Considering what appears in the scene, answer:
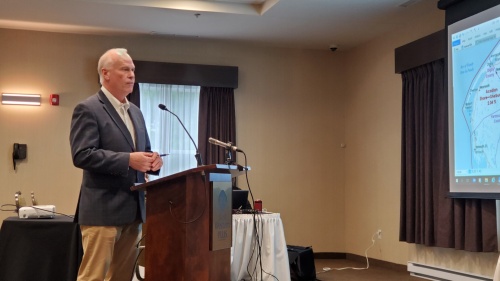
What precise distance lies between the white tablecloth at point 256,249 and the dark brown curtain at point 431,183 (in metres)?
1.44

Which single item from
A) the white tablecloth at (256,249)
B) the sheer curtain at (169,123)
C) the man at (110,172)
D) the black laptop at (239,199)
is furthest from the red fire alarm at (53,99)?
the man at (110,172)

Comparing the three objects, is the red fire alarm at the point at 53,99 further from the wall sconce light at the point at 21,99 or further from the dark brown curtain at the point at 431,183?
the dark brown curtain at the point at 431,183

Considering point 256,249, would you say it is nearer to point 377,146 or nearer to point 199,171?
point 199,171

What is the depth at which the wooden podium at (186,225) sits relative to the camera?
2.23 m

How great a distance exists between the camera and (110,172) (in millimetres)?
2285

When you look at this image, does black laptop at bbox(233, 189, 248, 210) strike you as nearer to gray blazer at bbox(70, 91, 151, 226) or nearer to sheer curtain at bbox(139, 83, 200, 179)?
sheer curtain at bbox(139, 83, 200, 179)

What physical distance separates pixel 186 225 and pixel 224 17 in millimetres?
3653

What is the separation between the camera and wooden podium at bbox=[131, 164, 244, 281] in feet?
7.31

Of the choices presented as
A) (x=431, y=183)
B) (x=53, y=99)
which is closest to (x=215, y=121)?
(x=53, y=99)

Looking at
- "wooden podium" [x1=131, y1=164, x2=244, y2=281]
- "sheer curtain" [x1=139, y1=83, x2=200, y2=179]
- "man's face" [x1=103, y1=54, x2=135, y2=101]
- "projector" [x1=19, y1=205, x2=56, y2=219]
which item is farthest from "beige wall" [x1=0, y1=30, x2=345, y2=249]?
"wooden podium" [x1=131, y1=164, x2=244, y2=281]

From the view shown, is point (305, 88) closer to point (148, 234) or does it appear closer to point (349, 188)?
point (349, 188)

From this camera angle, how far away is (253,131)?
663 centimetres

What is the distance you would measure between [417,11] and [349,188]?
8.01 ft

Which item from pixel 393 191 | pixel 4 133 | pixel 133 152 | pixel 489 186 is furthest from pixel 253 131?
pixel 133 152
